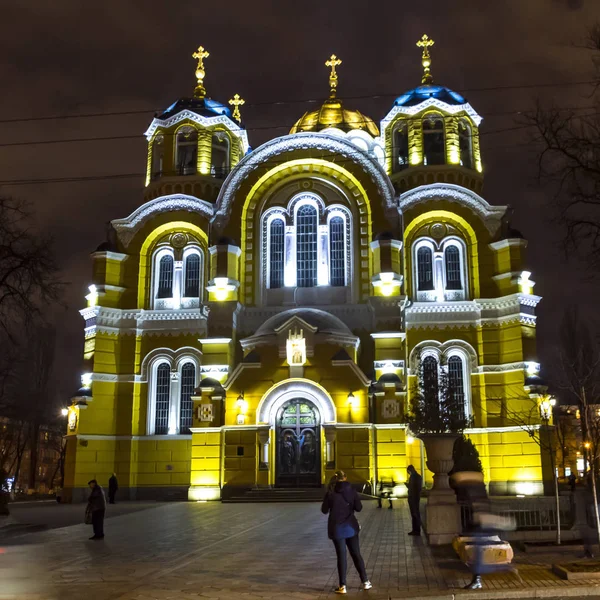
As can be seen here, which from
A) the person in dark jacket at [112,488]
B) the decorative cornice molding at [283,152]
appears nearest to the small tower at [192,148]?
the decorative cornice molding at [283,152]

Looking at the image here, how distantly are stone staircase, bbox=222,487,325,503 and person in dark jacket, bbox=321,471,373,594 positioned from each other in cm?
1980

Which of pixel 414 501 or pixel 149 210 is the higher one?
pixel 149 210

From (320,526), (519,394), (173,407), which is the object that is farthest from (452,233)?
(320,526)

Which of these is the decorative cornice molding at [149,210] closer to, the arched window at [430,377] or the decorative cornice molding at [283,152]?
the decorative cornice molding at [283,152]

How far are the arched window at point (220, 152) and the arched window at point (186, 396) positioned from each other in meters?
11.0

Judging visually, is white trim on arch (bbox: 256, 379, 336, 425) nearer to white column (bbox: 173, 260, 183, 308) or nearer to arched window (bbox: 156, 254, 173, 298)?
white column (bbox: 173, 260, 183, 308)

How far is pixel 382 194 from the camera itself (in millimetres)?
38094

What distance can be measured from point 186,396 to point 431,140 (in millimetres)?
18537

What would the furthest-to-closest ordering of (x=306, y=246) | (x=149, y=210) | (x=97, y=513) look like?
1. (x=149, y=210)
2. (x=306, y=246)
3. (x=97, y=513)

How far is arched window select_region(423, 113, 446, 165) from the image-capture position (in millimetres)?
41062

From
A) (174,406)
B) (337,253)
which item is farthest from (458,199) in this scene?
(174,406)

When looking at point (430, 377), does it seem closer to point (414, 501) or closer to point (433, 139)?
point (433, 139)

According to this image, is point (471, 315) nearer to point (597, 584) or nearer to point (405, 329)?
point (405, 329)

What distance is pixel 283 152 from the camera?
129 feet
